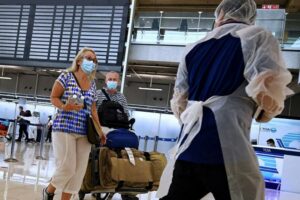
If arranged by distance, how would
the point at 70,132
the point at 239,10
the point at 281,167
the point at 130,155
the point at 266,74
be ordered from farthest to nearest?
the point at 281,167 → the point at 130,155 → the point at 70,132 → the point at 239,10 → the point at 266,74

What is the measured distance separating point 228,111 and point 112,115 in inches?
100

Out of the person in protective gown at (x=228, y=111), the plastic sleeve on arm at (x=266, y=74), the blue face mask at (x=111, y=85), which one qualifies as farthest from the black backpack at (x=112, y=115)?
the plastic sleeve on arm at (x=266, y=74)

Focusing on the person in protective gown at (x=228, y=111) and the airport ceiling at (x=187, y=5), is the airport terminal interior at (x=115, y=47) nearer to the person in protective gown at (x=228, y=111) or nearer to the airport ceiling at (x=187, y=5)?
the airport ceiling at (x=187, y=5)

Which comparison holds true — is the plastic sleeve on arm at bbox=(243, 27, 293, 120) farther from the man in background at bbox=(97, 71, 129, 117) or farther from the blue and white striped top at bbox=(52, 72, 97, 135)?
the man in background at bbox=(97, 71, 129, 117)

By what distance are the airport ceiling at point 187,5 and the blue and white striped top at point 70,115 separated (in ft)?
45.4

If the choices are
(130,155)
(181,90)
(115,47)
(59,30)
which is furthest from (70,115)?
(59,30)

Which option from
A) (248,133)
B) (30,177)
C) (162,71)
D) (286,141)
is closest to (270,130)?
(286,141)

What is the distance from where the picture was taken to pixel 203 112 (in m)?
1.59

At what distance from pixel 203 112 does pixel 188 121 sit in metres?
0.09

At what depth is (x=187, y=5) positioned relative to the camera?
1733 cm

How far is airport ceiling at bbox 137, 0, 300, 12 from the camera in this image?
52.9 ft

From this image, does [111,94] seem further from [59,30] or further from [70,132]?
[59,30]

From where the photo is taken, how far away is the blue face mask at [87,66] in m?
3.43

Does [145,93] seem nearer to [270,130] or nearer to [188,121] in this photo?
[270,130]
